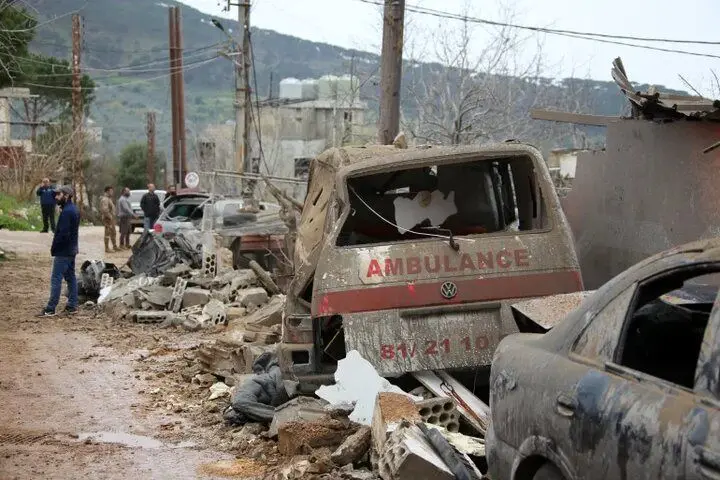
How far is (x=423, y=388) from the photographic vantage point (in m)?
7.95

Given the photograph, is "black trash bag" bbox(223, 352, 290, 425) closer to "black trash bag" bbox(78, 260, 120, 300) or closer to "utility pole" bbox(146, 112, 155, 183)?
"black trash bag" bbox(78, 260, 120, 300)

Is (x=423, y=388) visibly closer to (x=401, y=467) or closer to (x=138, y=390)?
(x=401, y=467)

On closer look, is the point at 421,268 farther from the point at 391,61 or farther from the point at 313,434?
the point at 391,61

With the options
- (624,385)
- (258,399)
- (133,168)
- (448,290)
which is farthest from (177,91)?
(624,385)

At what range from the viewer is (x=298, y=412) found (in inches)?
314

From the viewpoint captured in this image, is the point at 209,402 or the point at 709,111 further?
the point at 709,111

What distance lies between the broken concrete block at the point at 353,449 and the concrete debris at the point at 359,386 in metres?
0.40

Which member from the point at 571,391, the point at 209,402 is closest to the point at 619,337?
the point at 571,391

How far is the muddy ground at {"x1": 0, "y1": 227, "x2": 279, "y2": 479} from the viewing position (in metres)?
7.78

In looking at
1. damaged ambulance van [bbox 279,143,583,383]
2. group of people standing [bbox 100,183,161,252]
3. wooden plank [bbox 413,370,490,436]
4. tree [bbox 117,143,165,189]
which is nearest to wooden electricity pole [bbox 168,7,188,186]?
group of people standing [bbox 100,183,161,252]

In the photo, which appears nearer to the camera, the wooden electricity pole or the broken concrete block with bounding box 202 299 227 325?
the broken concrete block with bounding box 202 299 227 325

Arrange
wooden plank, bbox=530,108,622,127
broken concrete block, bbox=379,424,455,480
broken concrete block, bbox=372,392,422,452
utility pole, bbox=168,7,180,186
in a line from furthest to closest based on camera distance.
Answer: utility pole, bbox=168,7,180,186
wooden plank, bbox=530,108,622,127
broken concrete block, bbox=372,392,422,452
broken concrete block, bbox=379,424,455,480

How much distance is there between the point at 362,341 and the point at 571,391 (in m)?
3.55

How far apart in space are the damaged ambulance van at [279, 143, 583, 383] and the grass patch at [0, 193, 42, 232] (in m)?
31.7
